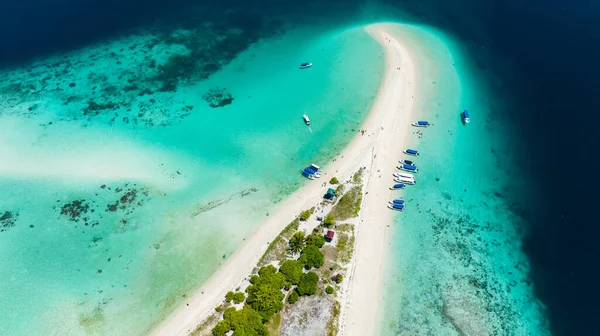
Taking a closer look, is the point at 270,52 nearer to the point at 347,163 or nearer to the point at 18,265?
the point at 347,163

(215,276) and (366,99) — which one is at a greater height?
(366,99)

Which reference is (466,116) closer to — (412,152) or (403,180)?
(412,152)

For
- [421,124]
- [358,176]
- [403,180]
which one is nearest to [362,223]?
[358,176]

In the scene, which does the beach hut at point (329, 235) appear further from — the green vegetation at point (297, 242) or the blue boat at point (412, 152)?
the blue boat at point (412, 152)

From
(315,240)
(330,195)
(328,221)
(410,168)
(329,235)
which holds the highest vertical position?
(410,168)

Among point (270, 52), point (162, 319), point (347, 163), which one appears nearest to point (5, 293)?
point (162, 319)
